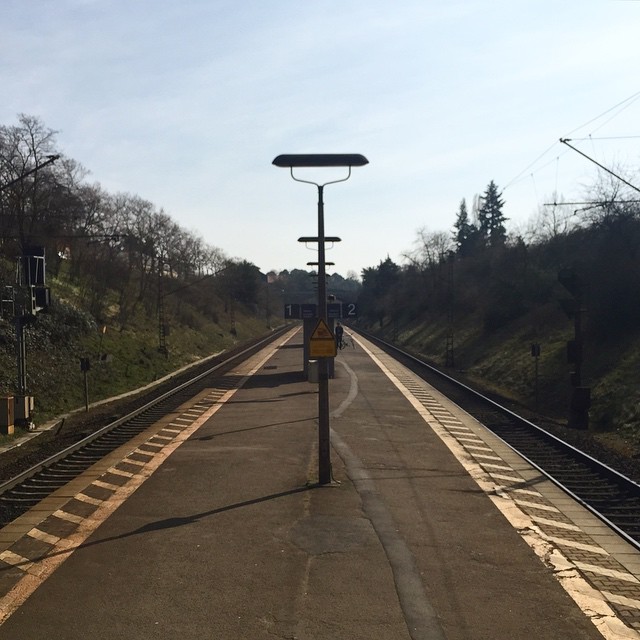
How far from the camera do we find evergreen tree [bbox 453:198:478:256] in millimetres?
119000

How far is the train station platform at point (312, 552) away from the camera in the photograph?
7.70 metres

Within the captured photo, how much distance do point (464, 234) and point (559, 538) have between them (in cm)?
11677

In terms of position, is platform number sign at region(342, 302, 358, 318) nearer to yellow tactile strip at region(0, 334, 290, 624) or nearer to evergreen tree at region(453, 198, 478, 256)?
yellow tactile strip at region(0, 334, 290, 624)

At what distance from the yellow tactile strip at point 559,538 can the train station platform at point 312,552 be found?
4cm

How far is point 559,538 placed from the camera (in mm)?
10820

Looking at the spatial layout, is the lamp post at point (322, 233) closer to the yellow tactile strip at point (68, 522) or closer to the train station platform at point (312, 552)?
the train station platform at point (312, 552)

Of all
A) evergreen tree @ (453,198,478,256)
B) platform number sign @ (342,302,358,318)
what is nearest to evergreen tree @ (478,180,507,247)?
evergreen tree @ (453,198,478,256)

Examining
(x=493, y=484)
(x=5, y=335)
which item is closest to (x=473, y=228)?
(x=5, y=335)

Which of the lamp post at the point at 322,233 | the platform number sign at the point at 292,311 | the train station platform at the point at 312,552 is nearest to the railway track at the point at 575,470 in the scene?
the train station platform at the point at 312,552

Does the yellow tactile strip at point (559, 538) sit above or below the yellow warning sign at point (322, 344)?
below

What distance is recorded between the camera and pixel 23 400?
73.0 feet

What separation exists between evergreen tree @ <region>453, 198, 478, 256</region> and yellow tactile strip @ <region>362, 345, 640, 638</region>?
102 meters

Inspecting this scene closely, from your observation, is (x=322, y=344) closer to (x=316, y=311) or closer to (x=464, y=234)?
(x=316, y=311)

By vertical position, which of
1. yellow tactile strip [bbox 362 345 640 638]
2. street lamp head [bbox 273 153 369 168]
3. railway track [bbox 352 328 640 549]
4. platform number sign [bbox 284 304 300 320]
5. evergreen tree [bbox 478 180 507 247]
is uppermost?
evergreen tree [bbox 478 180 507 247]
